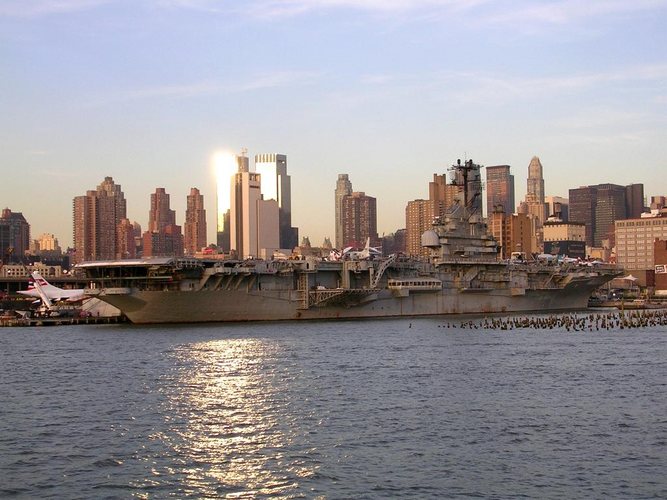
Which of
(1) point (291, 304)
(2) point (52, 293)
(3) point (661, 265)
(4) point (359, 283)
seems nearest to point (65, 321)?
(2) point (52, 293)

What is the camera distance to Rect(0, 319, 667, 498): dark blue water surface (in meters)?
21.1

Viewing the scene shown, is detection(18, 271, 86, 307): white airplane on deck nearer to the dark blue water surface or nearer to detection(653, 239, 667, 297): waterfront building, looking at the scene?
the dark blue water surface

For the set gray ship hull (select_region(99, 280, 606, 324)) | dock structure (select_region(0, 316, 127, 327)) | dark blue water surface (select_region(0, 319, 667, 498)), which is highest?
gray ship hull (select_region(99, 280, 606, 324))

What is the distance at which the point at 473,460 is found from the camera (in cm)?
2294

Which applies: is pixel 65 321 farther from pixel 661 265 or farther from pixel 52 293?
pixel 661 265

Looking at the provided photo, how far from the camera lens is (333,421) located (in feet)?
90.7

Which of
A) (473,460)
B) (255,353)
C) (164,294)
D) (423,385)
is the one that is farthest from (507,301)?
(473,460)

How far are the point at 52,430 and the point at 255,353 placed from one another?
18218 mm

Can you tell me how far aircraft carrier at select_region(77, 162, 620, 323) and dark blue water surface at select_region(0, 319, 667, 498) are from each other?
10.9 m

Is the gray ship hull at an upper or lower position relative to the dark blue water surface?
upper

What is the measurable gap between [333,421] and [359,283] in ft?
135

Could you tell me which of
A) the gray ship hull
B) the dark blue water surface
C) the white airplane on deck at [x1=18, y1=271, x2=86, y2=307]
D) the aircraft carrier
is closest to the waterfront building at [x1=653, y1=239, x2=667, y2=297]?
the aircraft carrier

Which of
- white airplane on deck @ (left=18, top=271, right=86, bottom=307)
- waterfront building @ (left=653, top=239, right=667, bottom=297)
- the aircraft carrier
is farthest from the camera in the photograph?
waterfront building @ (left=653, top=239, right=667, bottom=297)

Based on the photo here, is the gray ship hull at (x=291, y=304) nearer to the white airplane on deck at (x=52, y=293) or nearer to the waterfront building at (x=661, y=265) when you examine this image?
the white airplane on deck at (x=52, y=293)
